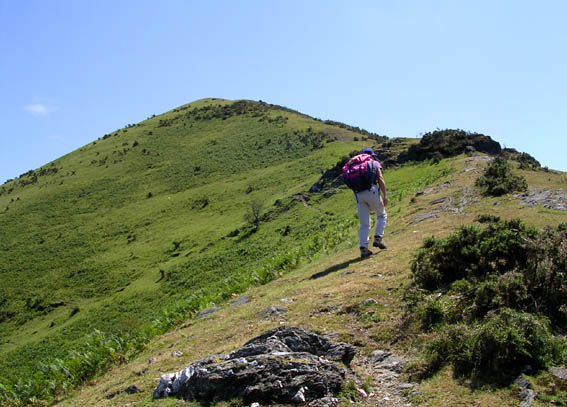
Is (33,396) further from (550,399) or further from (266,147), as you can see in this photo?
(266,147)

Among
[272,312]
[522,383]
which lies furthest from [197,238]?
[522,383]

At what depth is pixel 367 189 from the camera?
11.7 metres

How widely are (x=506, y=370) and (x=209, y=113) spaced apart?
4239 inches

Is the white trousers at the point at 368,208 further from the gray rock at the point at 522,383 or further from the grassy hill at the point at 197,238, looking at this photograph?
the gray rock at the point at 522,383

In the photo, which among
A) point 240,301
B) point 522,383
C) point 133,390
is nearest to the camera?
point 522,383

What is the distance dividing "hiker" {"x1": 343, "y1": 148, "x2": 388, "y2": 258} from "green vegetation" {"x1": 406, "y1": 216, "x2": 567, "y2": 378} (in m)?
3.53

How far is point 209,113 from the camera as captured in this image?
107 meters

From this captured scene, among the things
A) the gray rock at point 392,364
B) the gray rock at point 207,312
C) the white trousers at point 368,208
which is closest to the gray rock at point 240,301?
the gray rock at point 207,312

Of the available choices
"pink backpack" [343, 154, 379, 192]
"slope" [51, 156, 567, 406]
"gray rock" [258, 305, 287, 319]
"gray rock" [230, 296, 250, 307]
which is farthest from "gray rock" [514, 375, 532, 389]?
"gray rock" [230, 296, 250, 307]

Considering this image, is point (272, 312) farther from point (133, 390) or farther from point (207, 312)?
point (207, 312)

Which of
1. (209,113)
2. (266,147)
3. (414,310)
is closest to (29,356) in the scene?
(414,310)

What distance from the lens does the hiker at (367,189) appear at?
11.6 metres

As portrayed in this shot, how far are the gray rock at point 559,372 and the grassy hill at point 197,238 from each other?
36.2 inches

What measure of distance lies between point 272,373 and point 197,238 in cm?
4194
